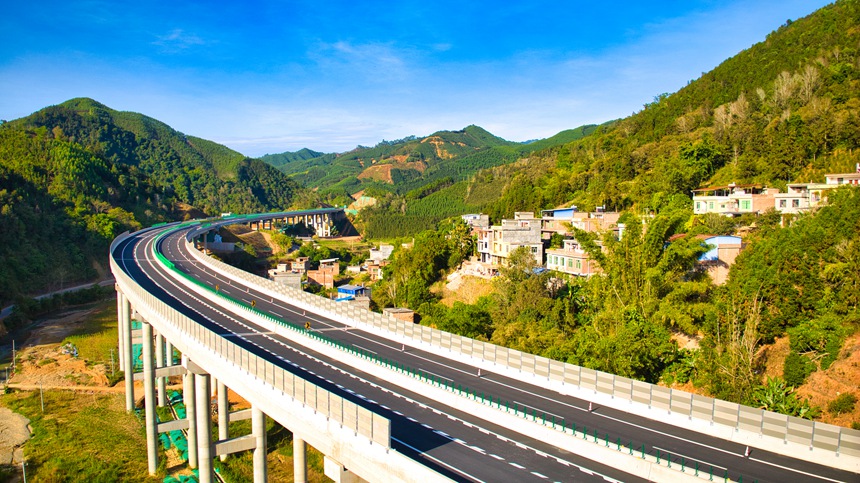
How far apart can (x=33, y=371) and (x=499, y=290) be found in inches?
1467

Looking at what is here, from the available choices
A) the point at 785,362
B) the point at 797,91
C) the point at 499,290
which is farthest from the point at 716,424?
the point at 797,91

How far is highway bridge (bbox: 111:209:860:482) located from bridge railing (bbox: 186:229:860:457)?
0.14 feet

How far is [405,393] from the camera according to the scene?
22.5 metres

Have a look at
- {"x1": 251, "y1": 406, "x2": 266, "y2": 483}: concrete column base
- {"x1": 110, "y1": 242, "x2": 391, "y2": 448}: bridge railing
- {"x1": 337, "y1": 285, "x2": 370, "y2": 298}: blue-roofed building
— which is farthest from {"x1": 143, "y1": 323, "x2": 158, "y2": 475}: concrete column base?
{"x1": 337, "y1": 285, "x2": 370, "y2": 298}: blue-roofed building

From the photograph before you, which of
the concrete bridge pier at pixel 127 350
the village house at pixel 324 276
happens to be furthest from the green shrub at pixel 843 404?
the village house at pixel 324 276

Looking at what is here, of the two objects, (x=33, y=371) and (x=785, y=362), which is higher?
(x=785, y=362)

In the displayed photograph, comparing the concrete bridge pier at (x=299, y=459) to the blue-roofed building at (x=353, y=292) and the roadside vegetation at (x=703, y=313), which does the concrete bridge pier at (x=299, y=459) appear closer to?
the roadside vegetation at (x=703, y=313)

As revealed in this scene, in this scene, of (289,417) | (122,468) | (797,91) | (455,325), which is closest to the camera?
(289,417)

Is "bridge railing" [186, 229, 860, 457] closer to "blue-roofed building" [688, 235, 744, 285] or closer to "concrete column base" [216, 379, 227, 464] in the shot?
"concrete column base" [216, 379, 227, 464]

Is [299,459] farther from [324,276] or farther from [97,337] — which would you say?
[324,276]

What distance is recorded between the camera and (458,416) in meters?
20.1

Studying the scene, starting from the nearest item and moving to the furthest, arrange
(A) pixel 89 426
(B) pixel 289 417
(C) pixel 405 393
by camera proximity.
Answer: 1. (B) pixel 289 417
2. (C) pixel 405 393
3. (A) pixel 89 426

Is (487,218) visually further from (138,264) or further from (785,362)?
(785,362)

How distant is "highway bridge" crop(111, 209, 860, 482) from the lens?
52.5 feet
